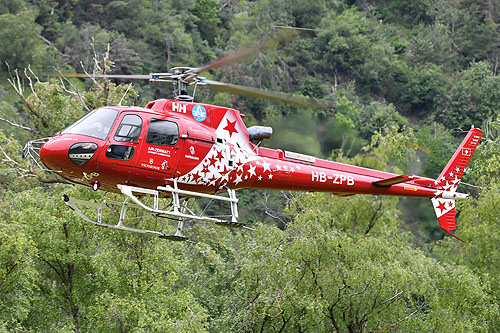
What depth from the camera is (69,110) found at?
34312mm

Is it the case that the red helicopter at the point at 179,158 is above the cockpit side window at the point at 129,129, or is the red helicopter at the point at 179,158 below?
below

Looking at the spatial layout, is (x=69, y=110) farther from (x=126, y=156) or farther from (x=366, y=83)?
(x=366, y=83)

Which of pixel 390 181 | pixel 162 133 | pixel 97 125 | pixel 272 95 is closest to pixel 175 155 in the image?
pixel 162 133

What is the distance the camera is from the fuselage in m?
17.3

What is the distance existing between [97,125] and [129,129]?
0.64 metres

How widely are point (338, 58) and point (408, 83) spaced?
720 centimetres

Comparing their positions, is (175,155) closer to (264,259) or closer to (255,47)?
(255,47)

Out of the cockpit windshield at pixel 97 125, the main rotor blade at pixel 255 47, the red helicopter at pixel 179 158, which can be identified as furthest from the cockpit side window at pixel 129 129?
the main rotor blade at pixel 255 47

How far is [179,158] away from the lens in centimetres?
1816

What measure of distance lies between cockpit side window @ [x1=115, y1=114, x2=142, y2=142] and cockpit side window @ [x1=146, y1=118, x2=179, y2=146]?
258mm

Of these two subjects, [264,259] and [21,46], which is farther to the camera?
[21,46]

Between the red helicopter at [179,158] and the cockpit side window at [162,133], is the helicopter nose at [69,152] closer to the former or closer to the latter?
the red helicopter at [179,158]

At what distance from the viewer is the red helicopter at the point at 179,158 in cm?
1733

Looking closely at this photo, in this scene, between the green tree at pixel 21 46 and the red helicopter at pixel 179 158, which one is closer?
the red helicopter at pixel 179 158
